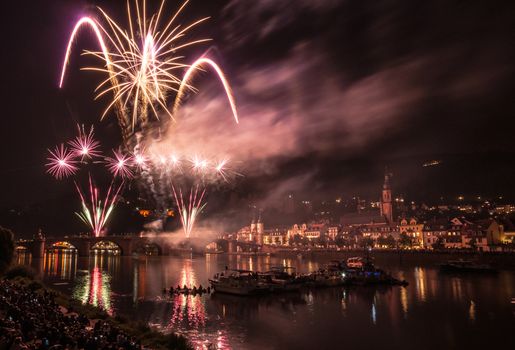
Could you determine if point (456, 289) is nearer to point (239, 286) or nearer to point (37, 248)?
point (239, 286)

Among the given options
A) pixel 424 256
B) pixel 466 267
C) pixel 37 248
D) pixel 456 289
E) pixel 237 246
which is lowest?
pixel 456 289

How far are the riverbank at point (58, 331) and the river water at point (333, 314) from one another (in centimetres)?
431

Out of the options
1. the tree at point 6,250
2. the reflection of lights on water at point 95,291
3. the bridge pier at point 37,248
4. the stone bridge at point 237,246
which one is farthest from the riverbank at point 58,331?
the stone bridge at point 237,246

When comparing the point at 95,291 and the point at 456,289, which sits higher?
the point at 95,291

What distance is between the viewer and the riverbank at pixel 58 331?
14867 mm

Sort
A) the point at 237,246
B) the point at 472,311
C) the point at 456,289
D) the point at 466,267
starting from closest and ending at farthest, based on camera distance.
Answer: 1. the point at 472,311
2. the point at 456,289
3. the point at 466,267
4. the point at 237,246

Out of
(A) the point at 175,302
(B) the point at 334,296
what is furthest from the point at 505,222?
(A) the point at 175,302

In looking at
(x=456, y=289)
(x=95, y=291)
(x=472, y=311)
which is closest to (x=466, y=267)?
(x=456, y=289)

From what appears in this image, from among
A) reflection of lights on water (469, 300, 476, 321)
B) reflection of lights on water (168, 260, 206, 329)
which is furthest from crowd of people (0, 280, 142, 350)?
reflection of lights on water (469, 300, 476, 321)

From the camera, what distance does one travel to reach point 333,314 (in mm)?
32781

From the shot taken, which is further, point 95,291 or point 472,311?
point 95,291

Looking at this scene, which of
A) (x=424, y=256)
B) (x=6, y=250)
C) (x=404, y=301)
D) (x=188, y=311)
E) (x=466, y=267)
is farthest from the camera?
(x=424, y=256)

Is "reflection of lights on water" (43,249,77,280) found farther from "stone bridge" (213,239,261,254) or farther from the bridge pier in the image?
"stone bridge" (213,239,261,254)

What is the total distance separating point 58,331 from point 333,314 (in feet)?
72.5
